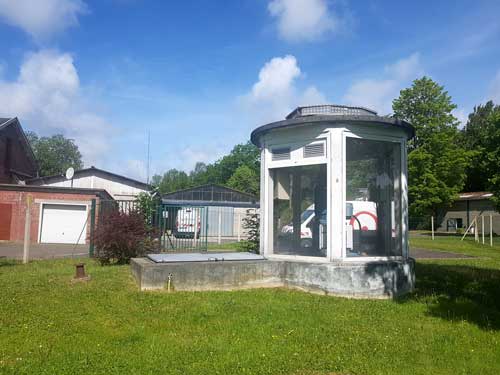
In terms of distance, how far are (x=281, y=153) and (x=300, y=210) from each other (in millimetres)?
1538

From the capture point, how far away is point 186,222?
20.2 meters

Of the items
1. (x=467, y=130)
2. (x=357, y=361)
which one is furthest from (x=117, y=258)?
(x=467, y=130)

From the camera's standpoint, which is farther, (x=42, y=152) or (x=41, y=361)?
(x=42, y=152)

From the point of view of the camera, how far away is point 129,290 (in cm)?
884

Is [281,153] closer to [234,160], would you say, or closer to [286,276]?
[286,276]

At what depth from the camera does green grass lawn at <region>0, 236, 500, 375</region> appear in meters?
4.96

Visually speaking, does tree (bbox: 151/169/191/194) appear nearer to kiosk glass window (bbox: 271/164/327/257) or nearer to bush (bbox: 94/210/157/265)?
bush (bbox: 94/210/157/265)

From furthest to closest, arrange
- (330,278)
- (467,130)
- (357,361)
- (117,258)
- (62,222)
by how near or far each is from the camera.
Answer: (467,130), (62,222), (117,258), (330,278), (357,361)

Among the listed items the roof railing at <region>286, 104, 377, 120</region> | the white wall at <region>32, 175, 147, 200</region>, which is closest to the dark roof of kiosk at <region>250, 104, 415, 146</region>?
the roof railing at <region>286, 104, 377, 120</region>

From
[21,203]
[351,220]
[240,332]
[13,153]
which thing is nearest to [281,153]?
[351,220]

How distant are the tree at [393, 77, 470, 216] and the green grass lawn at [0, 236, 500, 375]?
37322 mm

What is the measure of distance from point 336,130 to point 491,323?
4450mm

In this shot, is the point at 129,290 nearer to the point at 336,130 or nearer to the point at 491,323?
the point at 336,130

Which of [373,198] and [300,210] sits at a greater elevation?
[373,198]
